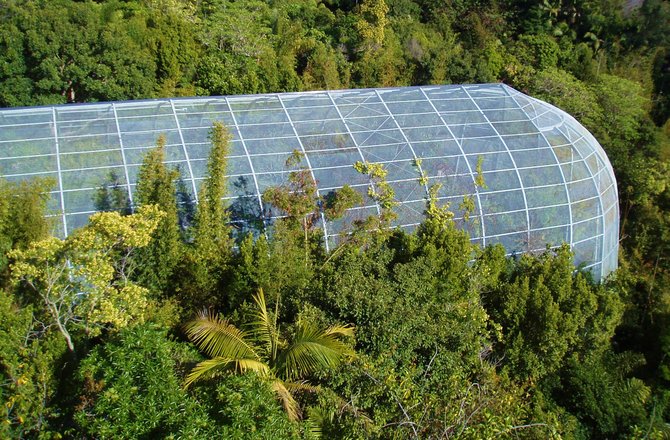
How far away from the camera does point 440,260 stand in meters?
12.9

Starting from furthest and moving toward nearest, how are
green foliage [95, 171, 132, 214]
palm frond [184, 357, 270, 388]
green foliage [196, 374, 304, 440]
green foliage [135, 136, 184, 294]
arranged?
green foliage [95, 171, 132, 214]
green foliage [135, 136, 184, 294]
palm frond [184, 357, 270, 388]
green foliage [196, 374, 304, 440]

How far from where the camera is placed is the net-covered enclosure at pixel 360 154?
14.3m

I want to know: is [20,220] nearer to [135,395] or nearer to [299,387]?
[135,395]

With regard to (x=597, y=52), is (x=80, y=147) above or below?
above

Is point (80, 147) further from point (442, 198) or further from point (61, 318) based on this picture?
point (442, 198)

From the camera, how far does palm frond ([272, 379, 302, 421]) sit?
8.78 m

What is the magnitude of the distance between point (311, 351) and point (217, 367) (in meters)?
1.56

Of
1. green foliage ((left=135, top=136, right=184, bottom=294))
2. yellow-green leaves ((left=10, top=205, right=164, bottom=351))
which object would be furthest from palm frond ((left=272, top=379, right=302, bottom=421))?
green foliage ((left=135, top=136, right=184, bottom=294))

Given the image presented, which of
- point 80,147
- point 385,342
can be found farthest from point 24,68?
point 385,342

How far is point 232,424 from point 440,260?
673 centimetres

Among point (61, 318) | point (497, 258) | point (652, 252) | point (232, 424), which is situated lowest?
point (652, 252)

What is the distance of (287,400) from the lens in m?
8.89

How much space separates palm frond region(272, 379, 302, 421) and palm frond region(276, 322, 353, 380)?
1.60 ft

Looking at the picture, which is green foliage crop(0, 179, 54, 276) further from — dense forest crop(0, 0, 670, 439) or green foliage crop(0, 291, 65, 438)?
green foliage crop(0, 291, 65, 438)
